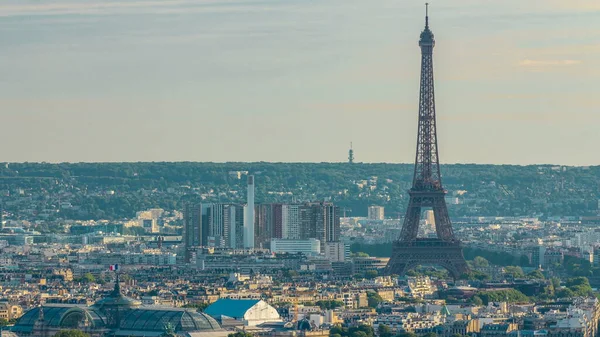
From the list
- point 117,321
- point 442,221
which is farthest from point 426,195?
point 117,321

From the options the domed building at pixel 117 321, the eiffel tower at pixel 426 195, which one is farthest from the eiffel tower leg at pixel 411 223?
the domed building at pixel 117 321

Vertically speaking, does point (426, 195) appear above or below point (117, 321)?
above

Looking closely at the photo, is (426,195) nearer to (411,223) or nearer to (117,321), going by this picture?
(411,223)

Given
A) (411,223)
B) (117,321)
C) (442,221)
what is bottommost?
(117,321)

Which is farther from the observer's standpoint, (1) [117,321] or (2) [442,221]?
(2) [442,221]

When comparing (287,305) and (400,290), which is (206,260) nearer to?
(400,290)

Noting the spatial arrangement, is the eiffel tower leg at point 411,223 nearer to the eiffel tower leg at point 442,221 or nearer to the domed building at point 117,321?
the eiffel tower leg at point 442,221
